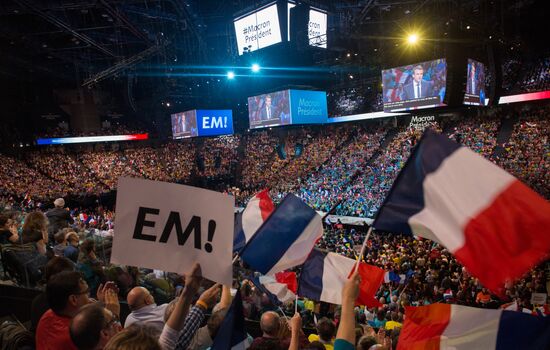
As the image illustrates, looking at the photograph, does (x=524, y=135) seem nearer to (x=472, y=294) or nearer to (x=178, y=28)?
(x=472, y=294)

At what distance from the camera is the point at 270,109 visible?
31.9 meters

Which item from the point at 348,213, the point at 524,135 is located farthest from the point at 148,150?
the point at 524,135

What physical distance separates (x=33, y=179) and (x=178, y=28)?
1650 cm

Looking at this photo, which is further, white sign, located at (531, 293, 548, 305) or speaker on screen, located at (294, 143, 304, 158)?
speaker on screen, located at (294, 143, 304, 158)

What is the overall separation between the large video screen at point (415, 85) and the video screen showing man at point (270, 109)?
8215 mm

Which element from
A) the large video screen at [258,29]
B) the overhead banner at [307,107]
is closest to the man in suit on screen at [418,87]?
the large video screen at [258,29]

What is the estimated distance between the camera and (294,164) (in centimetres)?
3434

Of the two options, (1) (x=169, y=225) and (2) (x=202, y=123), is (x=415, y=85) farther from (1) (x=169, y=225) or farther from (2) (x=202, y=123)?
(1) (x=169, y=225)

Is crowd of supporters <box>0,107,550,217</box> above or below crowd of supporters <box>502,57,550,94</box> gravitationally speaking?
below

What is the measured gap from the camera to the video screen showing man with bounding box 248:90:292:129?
3058cm

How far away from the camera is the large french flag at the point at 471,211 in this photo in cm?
242

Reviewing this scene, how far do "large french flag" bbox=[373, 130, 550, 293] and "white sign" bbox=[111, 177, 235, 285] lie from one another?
113 centimetres

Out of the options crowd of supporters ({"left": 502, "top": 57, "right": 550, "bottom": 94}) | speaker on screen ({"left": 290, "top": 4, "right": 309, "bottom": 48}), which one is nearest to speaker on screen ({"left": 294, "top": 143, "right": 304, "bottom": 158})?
speaker on screen ({"left": 290, "top": 4, "right": 309, "bottom": 48})

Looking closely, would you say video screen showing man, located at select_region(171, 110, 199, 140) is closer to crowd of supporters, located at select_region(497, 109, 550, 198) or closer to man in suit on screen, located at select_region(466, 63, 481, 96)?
man in suit on screen, located at select_region(466, 63, 481, 96)
